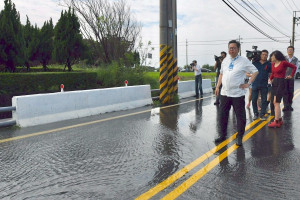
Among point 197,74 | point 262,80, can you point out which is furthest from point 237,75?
point 197,74

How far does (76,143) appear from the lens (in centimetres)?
579

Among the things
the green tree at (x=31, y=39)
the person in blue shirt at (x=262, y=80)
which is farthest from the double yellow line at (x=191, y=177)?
the green tree at (x=31, y=39)

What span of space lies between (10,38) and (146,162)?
13026 mm

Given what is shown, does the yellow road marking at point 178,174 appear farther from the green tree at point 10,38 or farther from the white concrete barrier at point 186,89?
the green tree at point 10,38

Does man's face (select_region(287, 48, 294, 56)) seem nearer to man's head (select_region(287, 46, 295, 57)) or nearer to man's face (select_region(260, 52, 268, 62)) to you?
man's head (select_region(287, 46, 295, 57))

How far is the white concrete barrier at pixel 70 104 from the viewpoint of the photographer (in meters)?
7.46

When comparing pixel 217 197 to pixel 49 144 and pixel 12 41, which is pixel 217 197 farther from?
pixel 12 41

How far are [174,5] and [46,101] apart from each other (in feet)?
25.6

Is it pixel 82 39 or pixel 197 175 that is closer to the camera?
pixel 197 175

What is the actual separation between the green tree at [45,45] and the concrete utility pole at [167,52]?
1118 cm

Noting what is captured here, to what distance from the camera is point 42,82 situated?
1527 cm

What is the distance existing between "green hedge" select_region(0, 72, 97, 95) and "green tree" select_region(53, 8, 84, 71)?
2.45 metres

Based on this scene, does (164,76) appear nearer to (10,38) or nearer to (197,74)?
(197,74)

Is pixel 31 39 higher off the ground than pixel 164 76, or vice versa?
pixel 31 39
